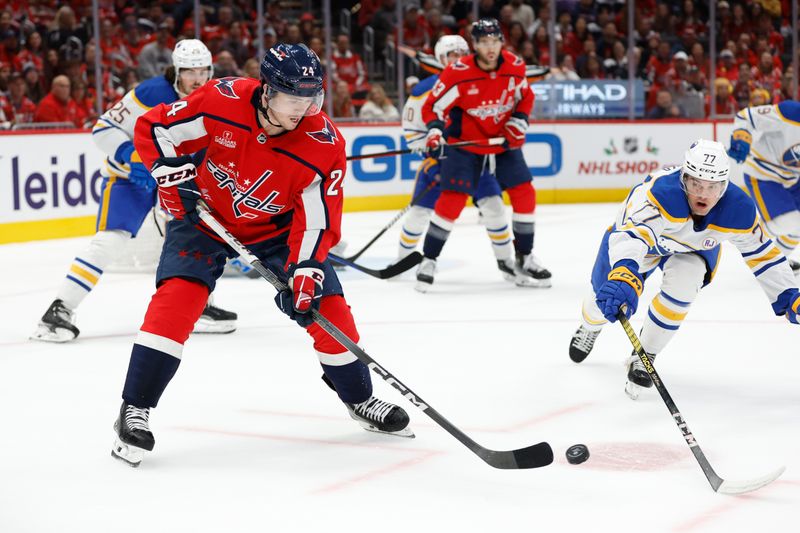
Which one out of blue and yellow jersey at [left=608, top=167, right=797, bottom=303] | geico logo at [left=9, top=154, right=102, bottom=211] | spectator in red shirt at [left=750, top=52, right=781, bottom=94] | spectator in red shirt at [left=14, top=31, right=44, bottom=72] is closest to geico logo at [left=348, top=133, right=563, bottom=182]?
spectator in red shirt at [left=750, top=52, right=781, bottom=94]

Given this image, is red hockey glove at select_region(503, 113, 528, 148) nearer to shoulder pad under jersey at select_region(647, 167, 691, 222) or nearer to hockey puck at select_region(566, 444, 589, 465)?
shoulder pad under jersey at select_region(647, 167, 691, 222)

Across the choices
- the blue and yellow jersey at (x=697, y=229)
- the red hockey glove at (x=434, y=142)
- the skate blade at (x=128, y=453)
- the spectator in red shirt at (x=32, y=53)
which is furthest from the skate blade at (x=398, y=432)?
the spectator in red shirt at (x=32, y=53)

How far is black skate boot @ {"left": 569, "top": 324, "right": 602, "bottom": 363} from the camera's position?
12.3 ft

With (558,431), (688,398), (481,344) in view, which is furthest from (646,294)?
(558,431)

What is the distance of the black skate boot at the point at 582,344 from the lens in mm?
3758

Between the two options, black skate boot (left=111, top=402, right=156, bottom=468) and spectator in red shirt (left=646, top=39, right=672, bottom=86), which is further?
spectator in red shirt (left=646, top=39, right=672, bottom=86)

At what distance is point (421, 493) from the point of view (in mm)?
2451

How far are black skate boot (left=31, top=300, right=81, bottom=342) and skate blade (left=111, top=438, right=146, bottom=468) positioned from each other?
1.68m

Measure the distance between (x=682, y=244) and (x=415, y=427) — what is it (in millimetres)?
978

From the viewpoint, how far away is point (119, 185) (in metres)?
4.35

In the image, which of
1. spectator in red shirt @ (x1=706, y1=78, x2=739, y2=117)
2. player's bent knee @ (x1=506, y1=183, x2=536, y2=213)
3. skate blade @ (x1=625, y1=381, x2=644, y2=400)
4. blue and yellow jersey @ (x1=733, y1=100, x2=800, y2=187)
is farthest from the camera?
spectator in red shirt @ (x1=706, y1=78, x2=739, y2=117)

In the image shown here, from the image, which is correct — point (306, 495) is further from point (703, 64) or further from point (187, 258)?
point (703, 64)

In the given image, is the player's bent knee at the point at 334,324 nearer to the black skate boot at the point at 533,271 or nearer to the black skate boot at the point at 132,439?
the black skate boot at the point at 132,439

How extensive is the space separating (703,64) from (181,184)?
8698 millimetres
